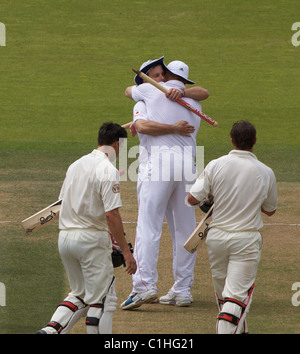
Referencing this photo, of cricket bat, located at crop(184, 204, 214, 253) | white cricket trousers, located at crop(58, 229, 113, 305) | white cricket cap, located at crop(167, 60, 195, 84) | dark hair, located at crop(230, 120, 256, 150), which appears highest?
white cricket cap, located at crop(167, 60, 195, 84)

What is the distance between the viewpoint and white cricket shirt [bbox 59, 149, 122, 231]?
716cm

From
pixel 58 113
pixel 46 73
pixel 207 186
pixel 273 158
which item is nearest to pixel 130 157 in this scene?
pixel 273 158

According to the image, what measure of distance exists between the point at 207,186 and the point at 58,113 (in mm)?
16201

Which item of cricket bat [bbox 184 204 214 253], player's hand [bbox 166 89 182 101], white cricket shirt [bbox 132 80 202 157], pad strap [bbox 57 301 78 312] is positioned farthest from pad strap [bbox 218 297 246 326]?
player's hand [bbox 166 89 182 101]

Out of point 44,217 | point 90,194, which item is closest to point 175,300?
point 44,217

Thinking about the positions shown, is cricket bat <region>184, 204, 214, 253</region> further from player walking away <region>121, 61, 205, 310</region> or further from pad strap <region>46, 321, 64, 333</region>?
pad strap <region>46, 321, 64, 333</region>

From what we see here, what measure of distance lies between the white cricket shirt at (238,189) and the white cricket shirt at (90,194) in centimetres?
81

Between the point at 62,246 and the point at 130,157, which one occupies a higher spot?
the point at 130,157

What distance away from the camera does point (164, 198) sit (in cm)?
894

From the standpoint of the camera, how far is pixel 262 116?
75.3ft

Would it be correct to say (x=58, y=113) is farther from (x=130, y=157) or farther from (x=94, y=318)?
(x=94, y=318)

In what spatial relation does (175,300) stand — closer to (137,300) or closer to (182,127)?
(137,300)

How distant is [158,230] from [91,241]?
1.87 metres
